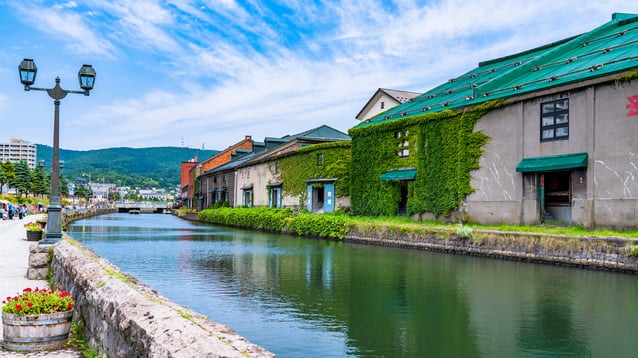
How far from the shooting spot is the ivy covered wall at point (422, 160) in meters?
27.5

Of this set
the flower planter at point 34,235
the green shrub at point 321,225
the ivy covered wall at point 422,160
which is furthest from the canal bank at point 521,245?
the flower planter at point 34,235

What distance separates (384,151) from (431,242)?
36.6 feet

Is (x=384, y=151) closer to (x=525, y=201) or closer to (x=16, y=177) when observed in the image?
(x=525, y=201)

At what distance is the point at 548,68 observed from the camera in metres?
26.6

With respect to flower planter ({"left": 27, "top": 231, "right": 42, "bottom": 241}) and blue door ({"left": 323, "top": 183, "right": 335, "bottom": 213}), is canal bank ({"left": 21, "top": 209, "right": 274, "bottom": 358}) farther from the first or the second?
blue door ({"left": 323, "top": 183, "right": 335, "bottom": 213})

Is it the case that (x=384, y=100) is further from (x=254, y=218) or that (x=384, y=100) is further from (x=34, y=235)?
(x=34, y=235)

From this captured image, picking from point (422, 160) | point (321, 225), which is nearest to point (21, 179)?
point (321, 225)

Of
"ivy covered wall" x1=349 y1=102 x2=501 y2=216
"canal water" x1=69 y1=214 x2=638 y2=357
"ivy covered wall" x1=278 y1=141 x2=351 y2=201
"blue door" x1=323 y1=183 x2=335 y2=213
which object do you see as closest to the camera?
"canal water" x1=69 y1=214 x2=638 y2=357

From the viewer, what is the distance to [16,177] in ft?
323

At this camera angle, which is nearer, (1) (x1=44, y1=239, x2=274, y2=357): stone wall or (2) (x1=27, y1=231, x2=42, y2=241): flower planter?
(1) (x1=44, y1=239, x2=274, y2=357): stone wall

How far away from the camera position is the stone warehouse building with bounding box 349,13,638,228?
67.1ft

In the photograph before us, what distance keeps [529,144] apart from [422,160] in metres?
7.49

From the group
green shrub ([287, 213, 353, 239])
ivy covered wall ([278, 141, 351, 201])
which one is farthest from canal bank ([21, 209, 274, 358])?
ivy covered wall ([278, 141, 351, 201])

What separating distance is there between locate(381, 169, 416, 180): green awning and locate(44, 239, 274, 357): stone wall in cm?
2511
